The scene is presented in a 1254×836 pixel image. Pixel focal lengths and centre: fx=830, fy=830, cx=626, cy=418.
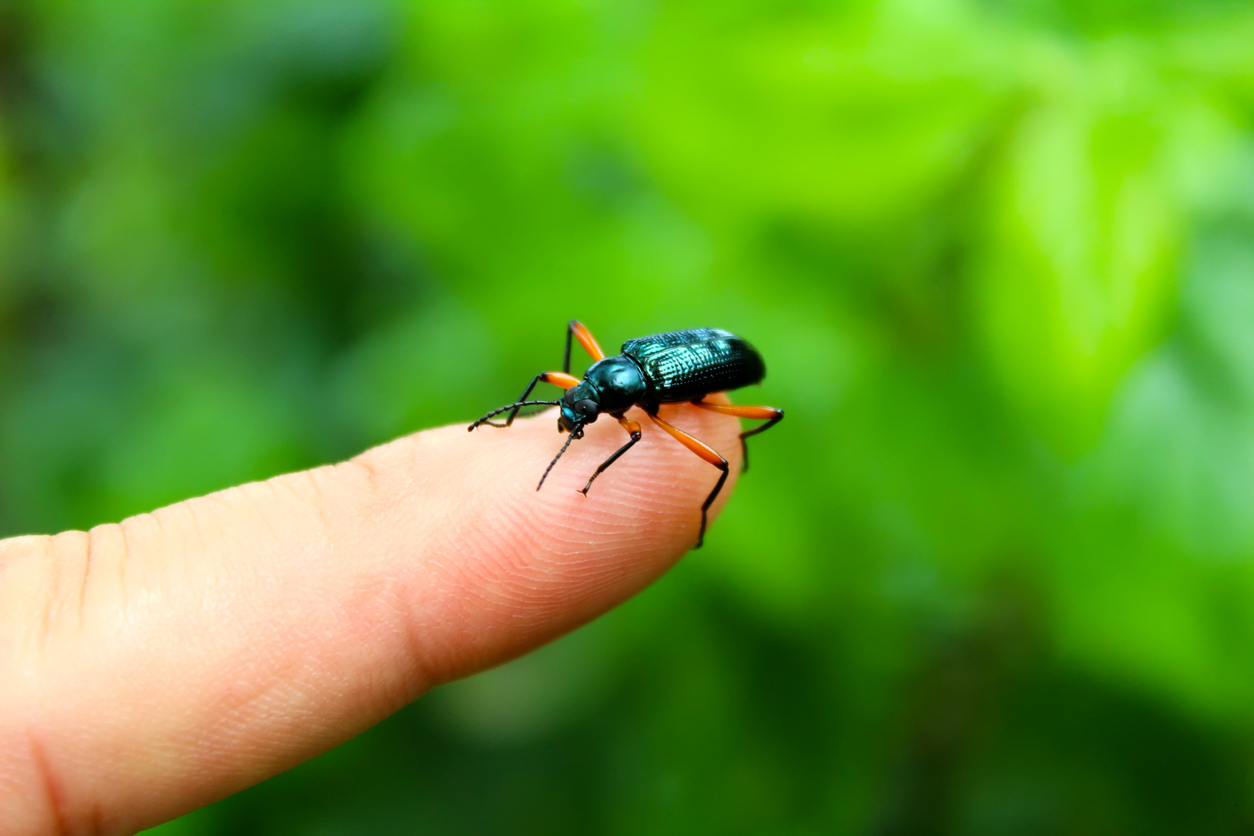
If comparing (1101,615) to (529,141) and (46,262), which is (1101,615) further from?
(46,262)

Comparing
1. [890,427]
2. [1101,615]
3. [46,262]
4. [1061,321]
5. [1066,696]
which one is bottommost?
[1066,696]

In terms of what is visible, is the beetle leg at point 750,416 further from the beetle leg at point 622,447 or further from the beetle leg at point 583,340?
the beetle leg at point 583,340

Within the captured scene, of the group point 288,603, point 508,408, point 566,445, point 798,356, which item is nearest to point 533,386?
point 508,408

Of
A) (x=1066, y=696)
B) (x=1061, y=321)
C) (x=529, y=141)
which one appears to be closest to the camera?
(x=1061, y=321)

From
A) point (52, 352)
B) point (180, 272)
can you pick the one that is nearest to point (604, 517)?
point (180, 272)

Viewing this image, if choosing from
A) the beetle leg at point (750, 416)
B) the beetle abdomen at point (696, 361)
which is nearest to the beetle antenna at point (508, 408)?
the beetle abdomen at point (696, 361)

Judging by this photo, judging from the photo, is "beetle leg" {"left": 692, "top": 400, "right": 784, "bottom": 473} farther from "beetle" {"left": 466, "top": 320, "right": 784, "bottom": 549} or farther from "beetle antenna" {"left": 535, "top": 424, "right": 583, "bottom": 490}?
"beetle antenna" {"left": 535, "top": 424, "right": 583, "bottom": 490}
